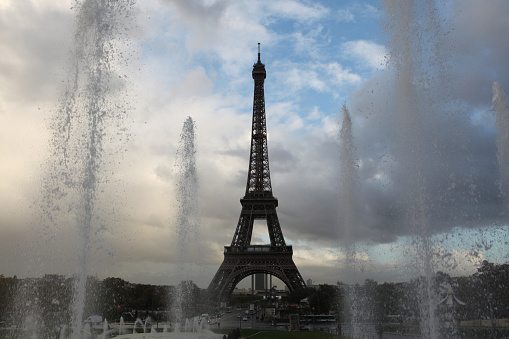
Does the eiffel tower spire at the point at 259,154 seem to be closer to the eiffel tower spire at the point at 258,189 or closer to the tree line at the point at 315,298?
the eiffel tower spire at the point at 258,189

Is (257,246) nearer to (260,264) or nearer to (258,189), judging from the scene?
(260,264)

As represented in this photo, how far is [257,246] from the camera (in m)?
73.4

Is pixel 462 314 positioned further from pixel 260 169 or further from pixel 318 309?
pixel 260 169

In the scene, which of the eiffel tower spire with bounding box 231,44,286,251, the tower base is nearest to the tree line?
the tower base

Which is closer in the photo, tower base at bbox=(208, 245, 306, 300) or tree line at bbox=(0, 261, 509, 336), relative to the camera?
tree line at bbox=(0, 261, 509, 336)

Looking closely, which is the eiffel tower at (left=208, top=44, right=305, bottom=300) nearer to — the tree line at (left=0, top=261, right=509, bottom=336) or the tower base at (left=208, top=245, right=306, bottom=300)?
the tower base at (left=208, top=245, right=306, bottom=300)

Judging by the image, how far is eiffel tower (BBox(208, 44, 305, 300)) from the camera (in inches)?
2817

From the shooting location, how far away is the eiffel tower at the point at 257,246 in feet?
235

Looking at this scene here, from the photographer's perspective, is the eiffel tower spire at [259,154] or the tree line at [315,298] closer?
the tree line at [315,298]

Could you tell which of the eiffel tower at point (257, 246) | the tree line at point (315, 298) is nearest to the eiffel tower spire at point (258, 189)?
the eiffel tower at point (257, 246)

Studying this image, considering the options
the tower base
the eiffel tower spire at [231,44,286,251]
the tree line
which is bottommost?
the tree line

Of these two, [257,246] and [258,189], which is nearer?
[257,246]

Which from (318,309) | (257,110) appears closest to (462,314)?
(318,309)

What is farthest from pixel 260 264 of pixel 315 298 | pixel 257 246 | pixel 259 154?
pixel 259 154
